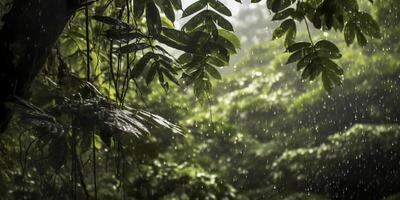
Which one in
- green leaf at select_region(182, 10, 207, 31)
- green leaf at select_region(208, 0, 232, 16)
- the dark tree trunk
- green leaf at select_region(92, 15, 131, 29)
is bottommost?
the dark tree trunk

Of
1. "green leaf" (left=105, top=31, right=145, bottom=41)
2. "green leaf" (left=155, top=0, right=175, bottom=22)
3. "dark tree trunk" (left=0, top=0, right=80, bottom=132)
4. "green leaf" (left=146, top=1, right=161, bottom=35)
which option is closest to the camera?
"dark tree trunk" (left=0, top=0, right=80, bottom=132)

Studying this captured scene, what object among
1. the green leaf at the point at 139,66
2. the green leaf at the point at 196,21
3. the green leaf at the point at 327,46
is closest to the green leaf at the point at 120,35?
the green leaf at the point at 139,66

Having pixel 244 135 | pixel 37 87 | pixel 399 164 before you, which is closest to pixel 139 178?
pixel 37 87

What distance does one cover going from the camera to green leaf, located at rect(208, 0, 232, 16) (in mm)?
1923

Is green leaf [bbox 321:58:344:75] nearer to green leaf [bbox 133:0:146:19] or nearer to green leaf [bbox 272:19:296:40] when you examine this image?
green leaf [bbox 272:19:296:40]

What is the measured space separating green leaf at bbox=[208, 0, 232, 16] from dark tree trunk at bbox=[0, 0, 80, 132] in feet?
2.36

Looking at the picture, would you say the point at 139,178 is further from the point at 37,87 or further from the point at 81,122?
the point at 81,122

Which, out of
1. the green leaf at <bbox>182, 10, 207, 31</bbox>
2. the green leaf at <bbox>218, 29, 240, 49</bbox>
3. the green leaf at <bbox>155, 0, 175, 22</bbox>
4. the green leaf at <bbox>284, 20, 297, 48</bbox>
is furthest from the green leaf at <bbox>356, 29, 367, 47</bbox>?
the green leaf at <bbox>155, 0, 175, 22</bbox>

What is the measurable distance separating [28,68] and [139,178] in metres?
5.53

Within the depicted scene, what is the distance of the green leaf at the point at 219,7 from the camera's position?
6.31 feet

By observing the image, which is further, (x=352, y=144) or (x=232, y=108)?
(x=232, y=108)

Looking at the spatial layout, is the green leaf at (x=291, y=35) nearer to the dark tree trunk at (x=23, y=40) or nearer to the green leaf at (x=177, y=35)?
the green leaf at (x=177, y=35)

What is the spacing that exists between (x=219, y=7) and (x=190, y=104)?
9.67m

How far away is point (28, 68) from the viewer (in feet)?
4.56
